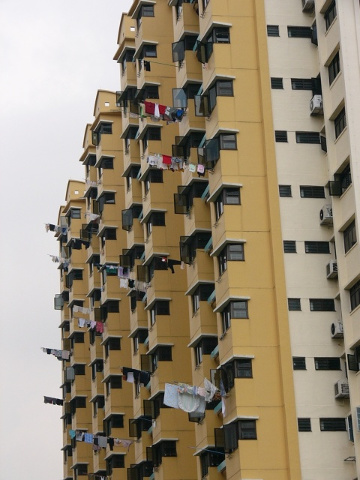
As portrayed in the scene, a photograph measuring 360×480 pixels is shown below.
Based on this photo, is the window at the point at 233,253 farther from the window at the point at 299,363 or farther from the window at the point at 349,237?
the window at the point at 299,363

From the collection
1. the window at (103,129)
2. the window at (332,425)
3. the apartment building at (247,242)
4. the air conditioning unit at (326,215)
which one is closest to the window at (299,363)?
the apartment building at (247,242)

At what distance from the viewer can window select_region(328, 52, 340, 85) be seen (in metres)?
49.3

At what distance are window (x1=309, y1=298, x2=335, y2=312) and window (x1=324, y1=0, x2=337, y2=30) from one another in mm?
10129

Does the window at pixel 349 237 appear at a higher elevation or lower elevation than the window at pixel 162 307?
lower

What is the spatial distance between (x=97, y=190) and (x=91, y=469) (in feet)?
54.4

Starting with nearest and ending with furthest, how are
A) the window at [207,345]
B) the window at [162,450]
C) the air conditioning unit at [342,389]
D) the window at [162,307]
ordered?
the air conditioning unit at [342,389] → the window at [207,345] → the window at [162,450] → the window at [162,307]

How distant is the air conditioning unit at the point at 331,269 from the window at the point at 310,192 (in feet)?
8.94

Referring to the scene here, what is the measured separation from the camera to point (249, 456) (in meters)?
46.7

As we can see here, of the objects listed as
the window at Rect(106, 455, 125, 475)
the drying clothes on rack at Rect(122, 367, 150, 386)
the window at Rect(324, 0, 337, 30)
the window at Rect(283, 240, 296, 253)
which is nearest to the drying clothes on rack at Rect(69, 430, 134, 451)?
the window at Rect(106, 455, 125, 475)

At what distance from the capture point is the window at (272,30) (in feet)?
173

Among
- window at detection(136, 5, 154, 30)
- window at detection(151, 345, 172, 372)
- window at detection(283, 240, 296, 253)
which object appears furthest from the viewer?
window at detection(136, 5, 154, 30)

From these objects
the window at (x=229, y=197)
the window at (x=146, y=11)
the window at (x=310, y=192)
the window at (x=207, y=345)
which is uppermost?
the window at (x=146, y=11)

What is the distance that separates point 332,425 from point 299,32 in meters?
15.5

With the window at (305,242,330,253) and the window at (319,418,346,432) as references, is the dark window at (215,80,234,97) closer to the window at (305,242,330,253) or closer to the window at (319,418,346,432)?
the window at (305,242,330,253)
